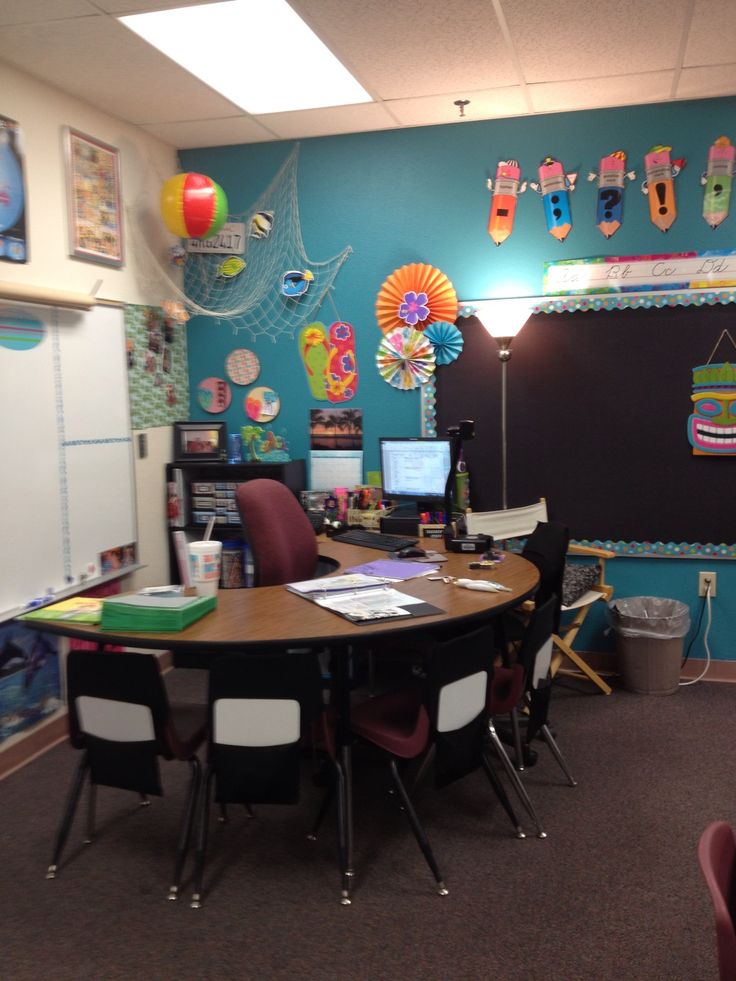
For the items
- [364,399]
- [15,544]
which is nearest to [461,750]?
[15,544]

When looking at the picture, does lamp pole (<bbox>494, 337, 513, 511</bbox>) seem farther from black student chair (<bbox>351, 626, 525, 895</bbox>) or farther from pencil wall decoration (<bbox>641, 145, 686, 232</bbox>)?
black student chair (<bbox>351, 626, 525, 895</bbox>)

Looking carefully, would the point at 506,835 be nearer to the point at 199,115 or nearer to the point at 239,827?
the point at 239,827

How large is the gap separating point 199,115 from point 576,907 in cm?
380

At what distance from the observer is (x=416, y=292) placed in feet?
14.8

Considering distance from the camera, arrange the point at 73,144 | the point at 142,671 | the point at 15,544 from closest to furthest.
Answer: the point at 142,671 < the point at 15,544 < the point at 73,144

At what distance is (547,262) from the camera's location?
4.36 m

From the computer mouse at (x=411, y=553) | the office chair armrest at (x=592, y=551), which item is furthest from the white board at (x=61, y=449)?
the office chair armrest at (x=592, y=551)

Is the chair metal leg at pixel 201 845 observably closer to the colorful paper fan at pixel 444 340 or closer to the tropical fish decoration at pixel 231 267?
the colorful paper fan at pixel 444 340

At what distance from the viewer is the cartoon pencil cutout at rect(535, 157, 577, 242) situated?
4.27m

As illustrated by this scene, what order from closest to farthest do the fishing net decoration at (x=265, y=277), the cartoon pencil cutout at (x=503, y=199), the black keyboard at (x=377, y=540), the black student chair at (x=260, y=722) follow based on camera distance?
the black student chair at (x=260, y=722), the black keyboard at (x=377, y=540), the cartoon pencil cutout at (x=503, y=199), the fishing net decoration at (x=265, y=277)

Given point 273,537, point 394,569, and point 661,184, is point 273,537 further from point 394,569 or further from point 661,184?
point 661,184

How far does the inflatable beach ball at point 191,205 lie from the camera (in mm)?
4152

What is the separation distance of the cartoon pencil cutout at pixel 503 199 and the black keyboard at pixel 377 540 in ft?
5.74

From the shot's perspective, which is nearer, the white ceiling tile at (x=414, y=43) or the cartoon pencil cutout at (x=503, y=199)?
the white ceiling tile at (x=414, y=43)
